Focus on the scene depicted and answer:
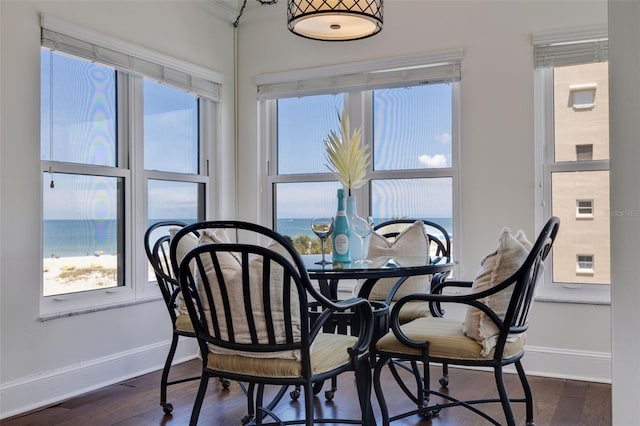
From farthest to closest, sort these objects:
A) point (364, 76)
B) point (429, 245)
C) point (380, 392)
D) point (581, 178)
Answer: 1. point (364, 76)
2. point (581, 178)
3. point (429, 245)
4. point (380, 392)

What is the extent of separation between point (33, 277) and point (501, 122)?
9.98 feet

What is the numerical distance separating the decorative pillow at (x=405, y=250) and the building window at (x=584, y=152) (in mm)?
1245

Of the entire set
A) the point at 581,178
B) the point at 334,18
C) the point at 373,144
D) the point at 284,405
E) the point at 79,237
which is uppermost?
the point at 334,18

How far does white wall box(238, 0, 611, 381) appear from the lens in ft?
11.4

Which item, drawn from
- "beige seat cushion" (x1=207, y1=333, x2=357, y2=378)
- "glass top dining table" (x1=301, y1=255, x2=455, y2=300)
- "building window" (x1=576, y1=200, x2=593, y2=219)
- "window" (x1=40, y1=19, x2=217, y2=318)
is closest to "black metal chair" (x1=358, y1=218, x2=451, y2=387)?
"glass top dining table" (x1=301, y1=255, x2=455, y2=300)

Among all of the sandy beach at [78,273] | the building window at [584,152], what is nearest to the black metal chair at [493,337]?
the building window at [584,152]

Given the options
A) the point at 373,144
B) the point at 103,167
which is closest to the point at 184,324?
the point at 103,167

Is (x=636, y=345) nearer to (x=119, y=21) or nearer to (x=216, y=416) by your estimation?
(x=216, y=416)

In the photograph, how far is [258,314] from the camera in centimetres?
195

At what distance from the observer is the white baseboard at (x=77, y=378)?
2875 mm

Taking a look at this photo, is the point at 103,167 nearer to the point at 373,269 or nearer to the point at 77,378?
the point at 77,378

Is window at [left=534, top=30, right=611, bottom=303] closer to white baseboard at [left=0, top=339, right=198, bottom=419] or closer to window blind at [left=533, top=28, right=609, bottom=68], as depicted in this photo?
window blind at [left=533, top=28, right=609, bottom=68]

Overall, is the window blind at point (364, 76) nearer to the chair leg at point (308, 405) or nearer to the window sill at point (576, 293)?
the window sill at point (576, 293)

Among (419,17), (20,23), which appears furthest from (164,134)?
(419,17)
